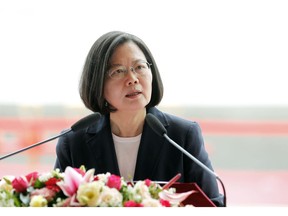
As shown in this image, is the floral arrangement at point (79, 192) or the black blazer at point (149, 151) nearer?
the floral arrangement at point (79, 192)

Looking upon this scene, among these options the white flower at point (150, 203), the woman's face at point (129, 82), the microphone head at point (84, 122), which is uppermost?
the woman's face at point (129, 82)

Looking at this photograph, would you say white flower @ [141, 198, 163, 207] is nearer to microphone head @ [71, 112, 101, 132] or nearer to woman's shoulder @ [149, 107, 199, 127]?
microphone head @ [71, 112, 101, 132]

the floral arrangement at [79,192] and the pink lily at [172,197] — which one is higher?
the floral arrangement at [79,192]

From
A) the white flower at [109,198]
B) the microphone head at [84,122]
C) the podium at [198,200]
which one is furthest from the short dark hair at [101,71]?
the white flower at [109,198]

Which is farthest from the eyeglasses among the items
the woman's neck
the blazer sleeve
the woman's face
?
the blazer sleeve

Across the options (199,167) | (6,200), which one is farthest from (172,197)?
(199,167)

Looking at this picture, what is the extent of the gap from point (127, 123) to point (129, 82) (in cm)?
17

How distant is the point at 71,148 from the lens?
1.69m

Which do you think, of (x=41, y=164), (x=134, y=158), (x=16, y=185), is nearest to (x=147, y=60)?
(x=134, y=158)

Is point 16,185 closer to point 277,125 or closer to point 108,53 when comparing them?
point 108,53

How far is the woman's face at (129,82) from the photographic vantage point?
62.3 inches

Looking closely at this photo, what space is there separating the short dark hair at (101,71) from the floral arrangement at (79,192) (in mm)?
592

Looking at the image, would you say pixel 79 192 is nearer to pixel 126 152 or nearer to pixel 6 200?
pixel 6 200

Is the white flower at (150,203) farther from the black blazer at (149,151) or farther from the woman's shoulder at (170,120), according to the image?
the woman's shoulder at (170,120)
